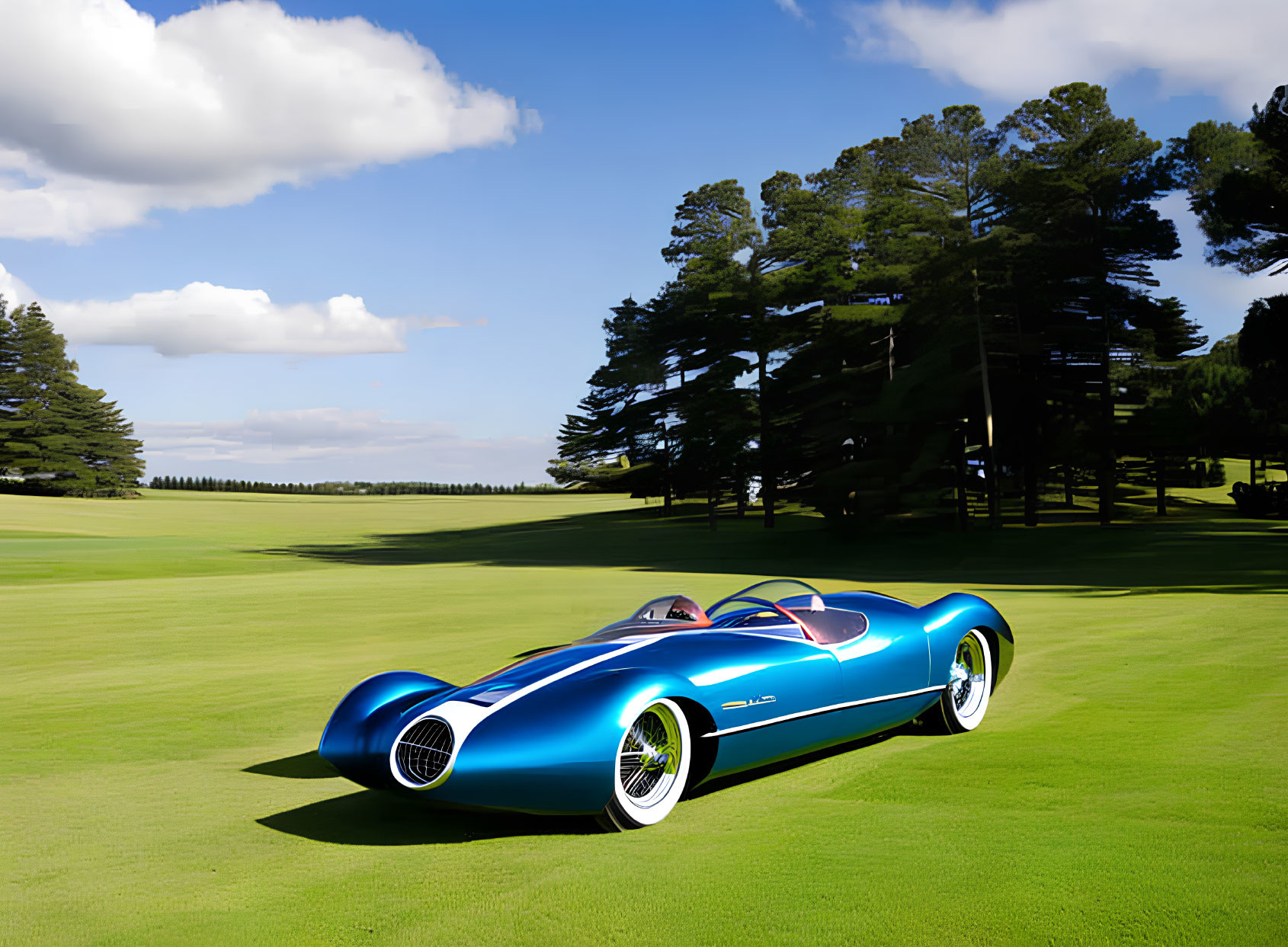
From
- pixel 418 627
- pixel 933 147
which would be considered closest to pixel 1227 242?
pixel 933 147

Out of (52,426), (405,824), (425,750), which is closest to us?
(425,750)

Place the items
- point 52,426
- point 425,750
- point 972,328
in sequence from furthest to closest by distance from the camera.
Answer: point 52,426 < point 972,328 < point 425,750

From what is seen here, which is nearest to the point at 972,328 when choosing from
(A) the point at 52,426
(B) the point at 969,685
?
(B) the point at 969,685

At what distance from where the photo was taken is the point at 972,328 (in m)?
45.0

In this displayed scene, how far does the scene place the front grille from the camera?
211 inches

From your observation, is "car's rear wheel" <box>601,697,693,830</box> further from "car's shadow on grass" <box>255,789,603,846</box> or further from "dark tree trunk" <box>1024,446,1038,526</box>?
"dark tree trunk" <box>1024,446,1038,526</box>

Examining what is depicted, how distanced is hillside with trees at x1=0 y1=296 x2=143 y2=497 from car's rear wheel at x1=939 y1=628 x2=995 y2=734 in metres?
101

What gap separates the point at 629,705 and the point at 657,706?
0.35 m

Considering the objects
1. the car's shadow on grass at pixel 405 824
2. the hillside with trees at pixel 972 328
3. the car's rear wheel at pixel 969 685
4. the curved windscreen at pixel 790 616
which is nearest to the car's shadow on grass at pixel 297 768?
the car's shadow on grass at pixel 405 824

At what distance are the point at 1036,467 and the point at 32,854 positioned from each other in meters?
49.7

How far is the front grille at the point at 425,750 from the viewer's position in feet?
17.6

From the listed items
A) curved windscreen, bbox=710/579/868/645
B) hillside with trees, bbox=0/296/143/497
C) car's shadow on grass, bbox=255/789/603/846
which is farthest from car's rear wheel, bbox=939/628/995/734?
hillside with trees, bbox=0/296/143/497

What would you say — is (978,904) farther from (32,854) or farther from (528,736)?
(32,854)

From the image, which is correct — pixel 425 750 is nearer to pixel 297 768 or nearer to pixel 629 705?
pixel 629 705
